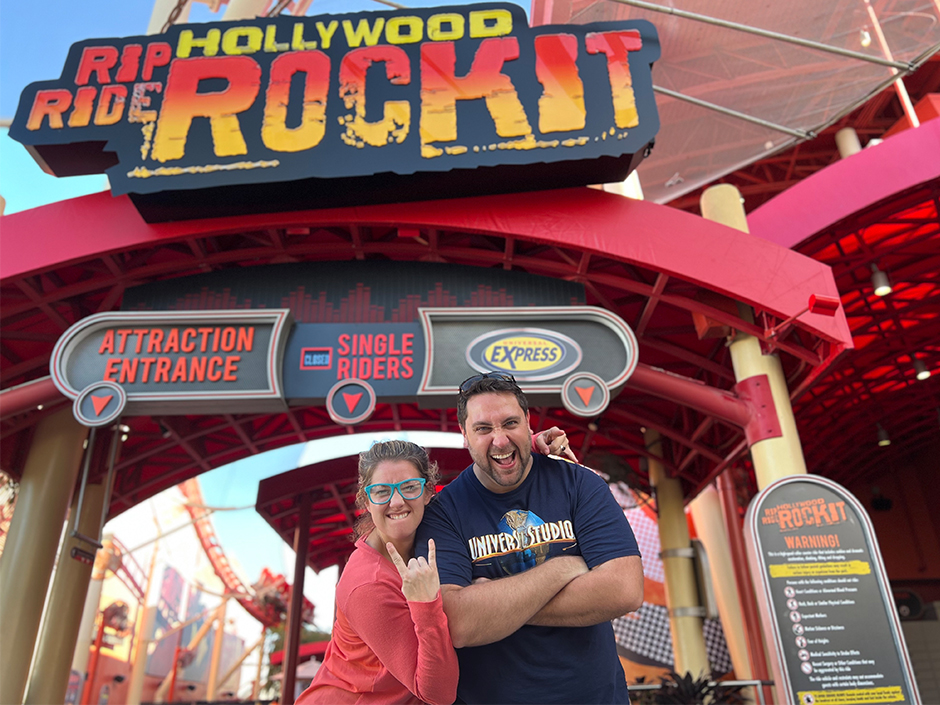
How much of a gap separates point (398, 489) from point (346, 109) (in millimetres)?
6871

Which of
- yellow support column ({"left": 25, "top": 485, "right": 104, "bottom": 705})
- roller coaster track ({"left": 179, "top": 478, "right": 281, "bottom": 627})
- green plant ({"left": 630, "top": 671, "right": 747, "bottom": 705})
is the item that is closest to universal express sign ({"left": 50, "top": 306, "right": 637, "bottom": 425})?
yellow support column ({"left": 25, "top": 485, "right": 104, "bottom": 705})

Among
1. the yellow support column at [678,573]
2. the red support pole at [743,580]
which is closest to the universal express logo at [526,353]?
the yellow support column at [678,573]

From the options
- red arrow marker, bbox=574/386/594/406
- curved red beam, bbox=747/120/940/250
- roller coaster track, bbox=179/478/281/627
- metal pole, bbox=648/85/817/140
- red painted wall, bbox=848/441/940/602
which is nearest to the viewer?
red arrow marker, bbox=574/386/594/406

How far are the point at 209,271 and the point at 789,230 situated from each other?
727cm

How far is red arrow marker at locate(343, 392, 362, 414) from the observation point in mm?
7230

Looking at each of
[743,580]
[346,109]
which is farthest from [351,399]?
[743,580]

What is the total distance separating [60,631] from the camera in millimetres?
9234

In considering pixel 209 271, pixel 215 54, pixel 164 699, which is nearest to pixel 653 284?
pixel 209 271

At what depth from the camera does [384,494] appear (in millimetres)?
2186

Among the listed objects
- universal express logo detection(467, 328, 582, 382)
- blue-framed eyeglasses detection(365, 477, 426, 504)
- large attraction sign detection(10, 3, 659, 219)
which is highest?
large attraction sign detection(10, 3, 659, 219)

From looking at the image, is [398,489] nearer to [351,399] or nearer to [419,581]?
[419,581]

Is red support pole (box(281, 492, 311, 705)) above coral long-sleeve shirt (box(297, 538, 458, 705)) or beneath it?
above

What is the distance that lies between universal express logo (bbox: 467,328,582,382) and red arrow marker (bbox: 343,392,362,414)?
1.28 meters

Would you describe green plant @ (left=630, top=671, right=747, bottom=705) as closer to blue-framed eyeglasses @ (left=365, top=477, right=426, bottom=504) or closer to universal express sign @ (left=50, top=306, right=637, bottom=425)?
universal express sign @ (left=50, top=306, right=637, bottom=425)
